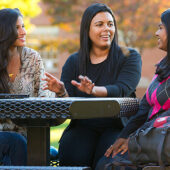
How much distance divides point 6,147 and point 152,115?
3.41 feet

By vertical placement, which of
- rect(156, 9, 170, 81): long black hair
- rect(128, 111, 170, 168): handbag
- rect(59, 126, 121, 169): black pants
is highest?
rect(156, 9, 170, 81): long black hair

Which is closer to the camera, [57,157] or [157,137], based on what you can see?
[157,137]

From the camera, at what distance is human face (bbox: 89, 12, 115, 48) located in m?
3.57

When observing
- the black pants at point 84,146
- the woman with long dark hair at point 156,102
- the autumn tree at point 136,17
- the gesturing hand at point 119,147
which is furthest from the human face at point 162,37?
the autumn tree at point 136,17

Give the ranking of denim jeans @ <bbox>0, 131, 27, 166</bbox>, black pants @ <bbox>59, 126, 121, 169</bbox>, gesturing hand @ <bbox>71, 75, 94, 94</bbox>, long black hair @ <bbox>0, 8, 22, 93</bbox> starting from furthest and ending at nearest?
long black hair @ <bbox>0, 8, 22, 93</bbox> → black pants @ <bbox>59, 126, 121, 169</bbox> → denim jeans @ <bbox>0, 131, 27, 166</bbox> → gesturing hand @ <bbox>71, 75, 94, 94</bbox>

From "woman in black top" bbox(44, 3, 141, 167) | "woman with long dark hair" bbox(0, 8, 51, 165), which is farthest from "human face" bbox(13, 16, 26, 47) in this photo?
"woman in black top" bbox(44, 3, 141, 167)

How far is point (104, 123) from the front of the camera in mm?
3342

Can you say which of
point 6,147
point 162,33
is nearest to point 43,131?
point 6,147

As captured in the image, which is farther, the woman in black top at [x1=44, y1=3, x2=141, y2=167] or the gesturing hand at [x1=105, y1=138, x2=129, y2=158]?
the woman in black top at [x1=44, y1=3, x2=141, y2=167]

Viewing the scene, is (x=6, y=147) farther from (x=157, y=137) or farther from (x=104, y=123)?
(x=157, y=137)

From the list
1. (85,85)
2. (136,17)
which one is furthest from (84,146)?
(136,17)

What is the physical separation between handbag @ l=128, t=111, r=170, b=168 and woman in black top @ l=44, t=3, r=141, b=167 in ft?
2.51

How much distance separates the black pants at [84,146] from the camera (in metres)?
3.21

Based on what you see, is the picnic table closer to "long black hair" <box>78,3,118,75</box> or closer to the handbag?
the handbag
